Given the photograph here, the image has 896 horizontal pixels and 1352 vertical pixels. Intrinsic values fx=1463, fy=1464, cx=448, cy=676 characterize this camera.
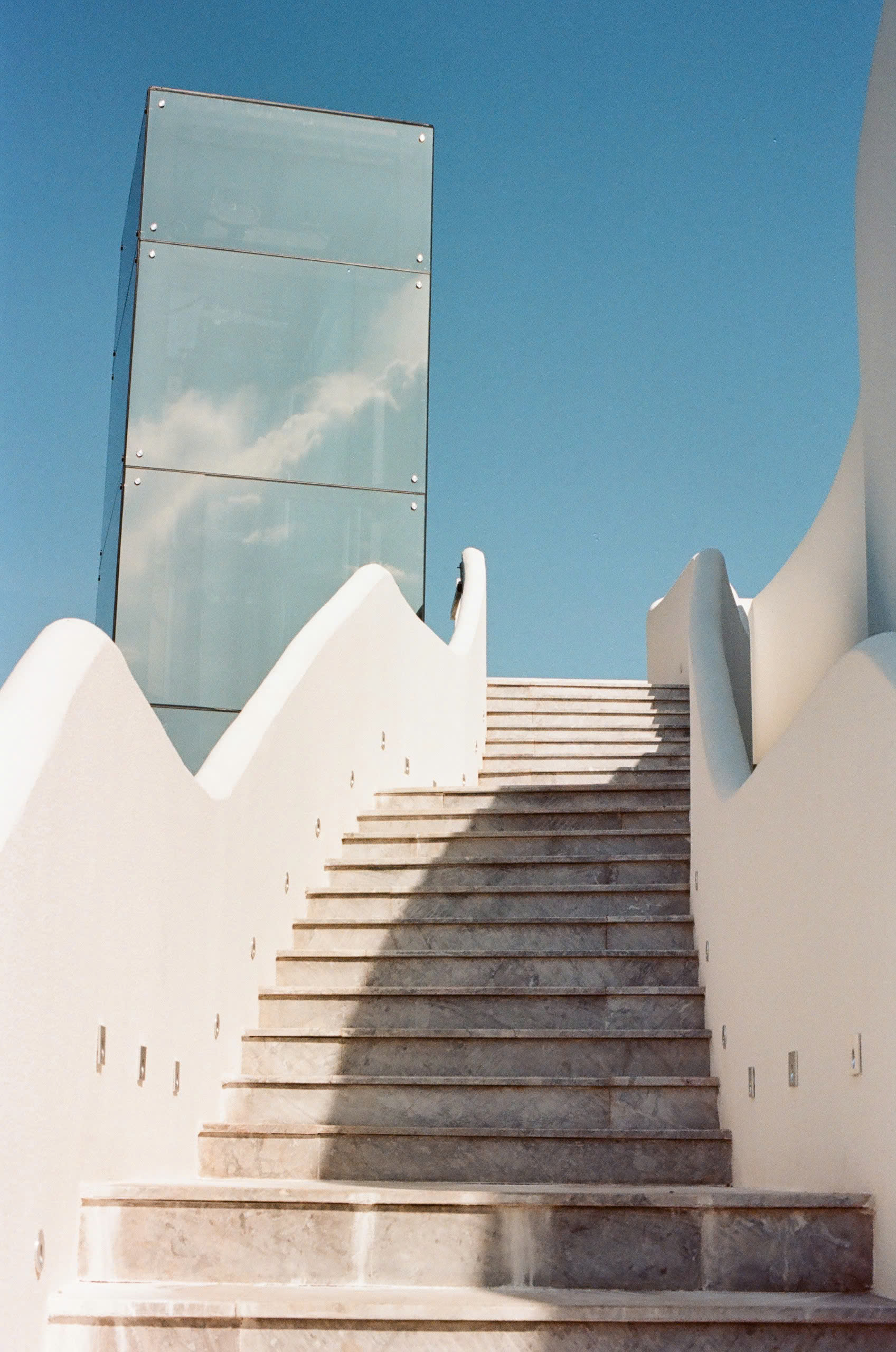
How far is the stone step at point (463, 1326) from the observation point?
9.41ft

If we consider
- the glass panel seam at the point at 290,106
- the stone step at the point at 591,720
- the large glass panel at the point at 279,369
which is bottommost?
the stone step at the point at 591,720

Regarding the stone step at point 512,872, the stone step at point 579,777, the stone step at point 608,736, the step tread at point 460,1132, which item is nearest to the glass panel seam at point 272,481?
the stone step at point 579,777

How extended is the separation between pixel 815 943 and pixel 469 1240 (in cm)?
107

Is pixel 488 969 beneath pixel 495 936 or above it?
beneath

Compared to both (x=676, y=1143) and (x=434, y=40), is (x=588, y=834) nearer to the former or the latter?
(x=676, y=1143)

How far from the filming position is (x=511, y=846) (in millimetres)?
6152

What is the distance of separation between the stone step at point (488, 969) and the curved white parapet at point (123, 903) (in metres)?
0.16

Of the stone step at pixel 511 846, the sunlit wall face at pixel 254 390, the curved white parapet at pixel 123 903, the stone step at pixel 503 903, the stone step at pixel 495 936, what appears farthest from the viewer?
the sunlit wall face at pixel 254 390

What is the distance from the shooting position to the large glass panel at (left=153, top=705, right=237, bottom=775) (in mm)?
6918

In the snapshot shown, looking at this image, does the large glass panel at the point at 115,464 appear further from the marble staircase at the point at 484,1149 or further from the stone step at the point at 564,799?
the stone step at the point at 564,799

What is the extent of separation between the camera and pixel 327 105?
805 cm

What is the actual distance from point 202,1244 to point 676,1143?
1551 millimetres

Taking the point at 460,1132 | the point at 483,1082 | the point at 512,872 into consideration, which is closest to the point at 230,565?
the point at 512,872

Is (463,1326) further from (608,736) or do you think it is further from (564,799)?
(608,736)
